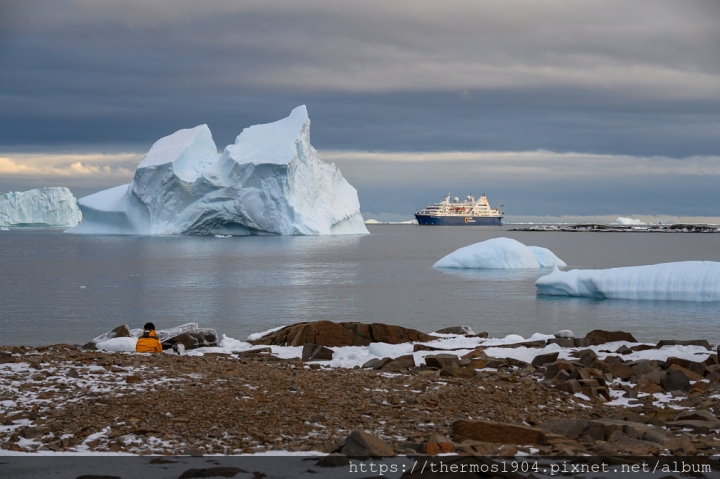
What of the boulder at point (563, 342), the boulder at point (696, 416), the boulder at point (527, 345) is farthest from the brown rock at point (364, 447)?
the boulder at point (563, 342)

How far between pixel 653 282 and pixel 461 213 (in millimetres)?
111820

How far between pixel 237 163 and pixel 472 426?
155 feet

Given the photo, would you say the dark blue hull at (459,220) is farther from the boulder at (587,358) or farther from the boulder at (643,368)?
the boulder at (643,368)

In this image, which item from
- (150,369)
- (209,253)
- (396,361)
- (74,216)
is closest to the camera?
(150,369)

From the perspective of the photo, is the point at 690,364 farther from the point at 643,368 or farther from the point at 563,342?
the point at 563,342

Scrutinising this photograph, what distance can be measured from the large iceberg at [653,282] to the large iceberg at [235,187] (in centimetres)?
3035

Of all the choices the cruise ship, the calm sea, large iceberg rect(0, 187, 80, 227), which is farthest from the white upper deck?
the calm sea

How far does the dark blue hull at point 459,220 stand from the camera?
133m

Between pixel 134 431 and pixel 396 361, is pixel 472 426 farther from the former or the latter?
pixel 396 361

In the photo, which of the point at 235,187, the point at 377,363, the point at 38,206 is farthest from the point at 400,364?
the point at 38,206

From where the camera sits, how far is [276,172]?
50.7 meters

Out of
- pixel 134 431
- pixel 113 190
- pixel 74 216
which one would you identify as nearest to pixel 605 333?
pixel 134 431

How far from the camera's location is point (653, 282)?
21062 millimetres

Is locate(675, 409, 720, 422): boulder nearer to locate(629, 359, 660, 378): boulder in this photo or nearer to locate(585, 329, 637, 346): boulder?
locate(629, 359, 660, 378): boulder
